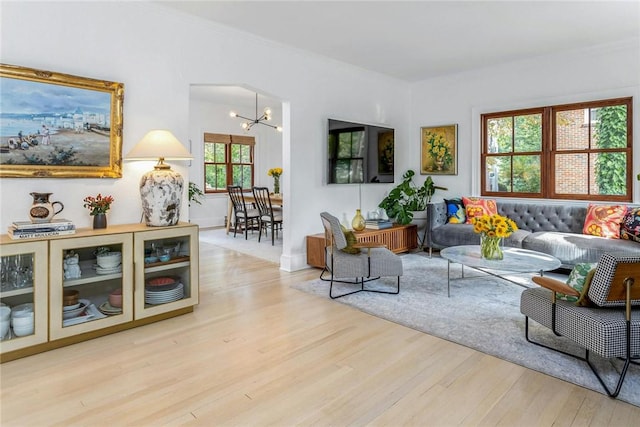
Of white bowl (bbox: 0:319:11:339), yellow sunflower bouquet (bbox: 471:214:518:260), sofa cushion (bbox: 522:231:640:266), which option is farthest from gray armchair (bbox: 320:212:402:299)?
white bowl (bbox: 0:319:11:339)

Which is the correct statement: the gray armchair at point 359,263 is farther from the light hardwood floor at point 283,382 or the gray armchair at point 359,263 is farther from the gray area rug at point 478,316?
the light hardwood floor at point 283,382

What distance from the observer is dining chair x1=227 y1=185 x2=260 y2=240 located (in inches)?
284

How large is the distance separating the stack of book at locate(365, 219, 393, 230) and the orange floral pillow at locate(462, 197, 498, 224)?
44.1 inches

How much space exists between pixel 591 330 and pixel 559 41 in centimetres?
390

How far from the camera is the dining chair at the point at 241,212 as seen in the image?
7223 mm

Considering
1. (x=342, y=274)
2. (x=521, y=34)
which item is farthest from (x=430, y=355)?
(x=521, y=34)

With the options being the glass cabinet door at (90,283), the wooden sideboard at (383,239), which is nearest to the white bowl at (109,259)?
the glass cabinet door at (90,283)

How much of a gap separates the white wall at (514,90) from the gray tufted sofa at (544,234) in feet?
2.38

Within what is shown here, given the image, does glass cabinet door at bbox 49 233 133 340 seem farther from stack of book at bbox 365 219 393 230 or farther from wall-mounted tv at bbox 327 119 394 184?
stack of book at bbox 365 219 393 230

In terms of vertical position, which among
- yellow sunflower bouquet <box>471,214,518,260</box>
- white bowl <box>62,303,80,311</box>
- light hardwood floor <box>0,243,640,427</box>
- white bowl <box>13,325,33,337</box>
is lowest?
light hardwood floor <box>0,243,640,427</box>

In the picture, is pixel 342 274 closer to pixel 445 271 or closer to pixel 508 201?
pixel 445 271

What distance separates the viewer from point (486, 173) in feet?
19.8

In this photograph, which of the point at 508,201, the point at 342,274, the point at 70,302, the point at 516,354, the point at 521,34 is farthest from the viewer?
the point at 508,201

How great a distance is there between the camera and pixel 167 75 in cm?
371
